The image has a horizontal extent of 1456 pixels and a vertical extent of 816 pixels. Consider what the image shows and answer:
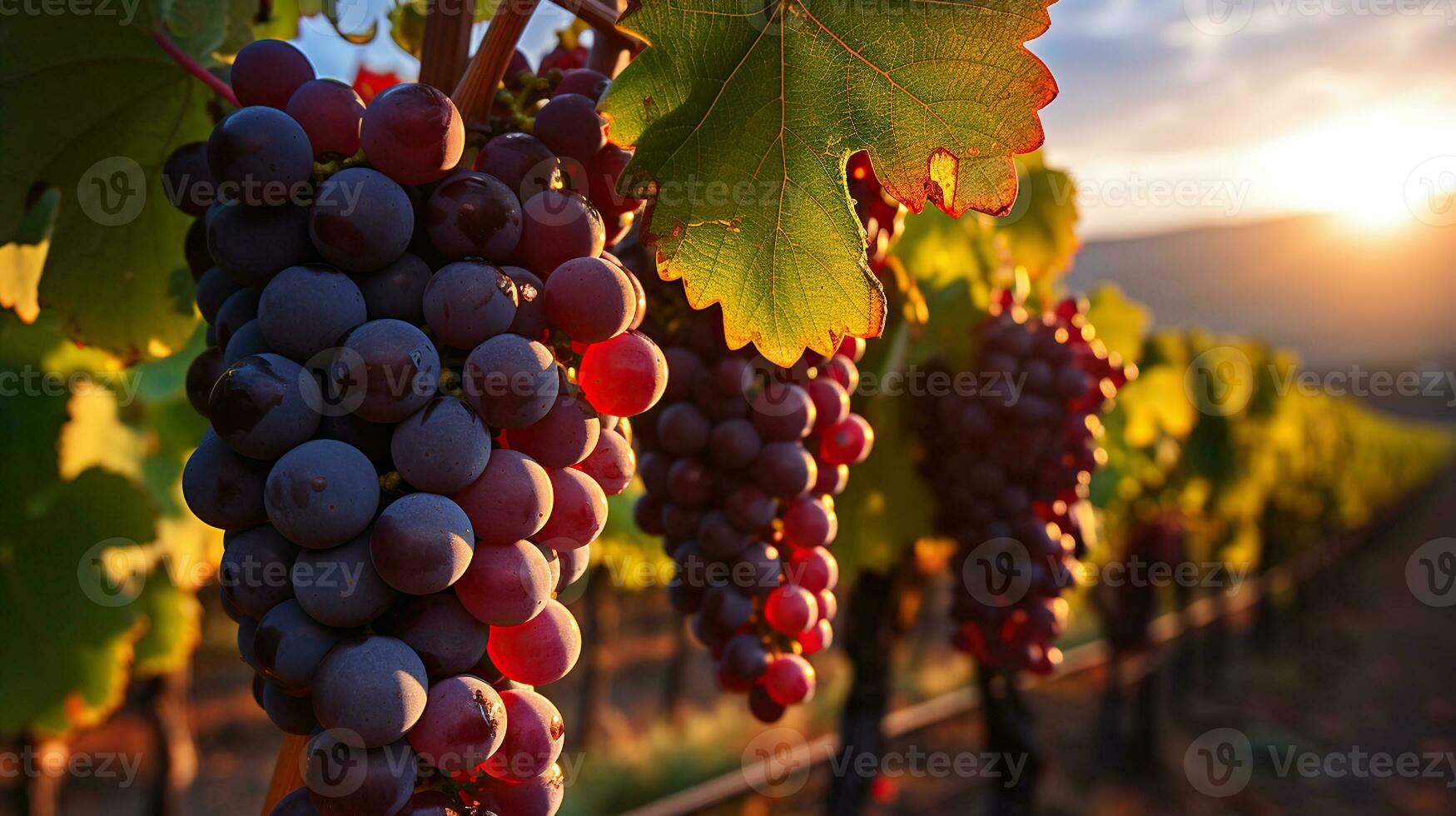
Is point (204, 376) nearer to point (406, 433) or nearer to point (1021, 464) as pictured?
point (406, 433)

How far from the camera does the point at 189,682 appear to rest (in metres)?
11.7

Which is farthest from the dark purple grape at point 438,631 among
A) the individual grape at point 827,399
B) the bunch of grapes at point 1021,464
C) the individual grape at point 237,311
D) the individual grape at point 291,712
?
the bunch of grapes at point 1021,464

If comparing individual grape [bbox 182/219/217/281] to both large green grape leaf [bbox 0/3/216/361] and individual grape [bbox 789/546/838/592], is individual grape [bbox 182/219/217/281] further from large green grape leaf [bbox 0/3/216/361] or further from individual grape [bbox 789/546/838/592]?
individual grape [bbox 789/546/838/592]

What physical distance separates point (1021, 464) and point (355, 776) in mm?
1855

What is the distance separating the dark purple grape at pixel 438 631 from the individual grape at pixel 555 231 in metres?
0.31

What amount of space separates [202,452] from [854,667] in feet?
9.90

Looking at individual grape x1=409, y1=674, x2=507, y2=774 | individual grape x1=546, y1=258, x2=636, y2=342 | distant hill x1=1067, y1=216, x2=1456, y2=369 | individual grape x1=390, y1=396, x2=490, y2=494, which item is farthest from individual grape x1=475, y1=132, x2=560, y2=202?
distant hill x1=1067, y1=216, x2=1456, y2=369

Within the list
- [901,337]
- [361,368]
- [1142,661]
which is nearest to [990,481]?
[901,337]

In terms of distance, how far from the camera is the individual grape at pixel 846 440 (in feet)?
4.36

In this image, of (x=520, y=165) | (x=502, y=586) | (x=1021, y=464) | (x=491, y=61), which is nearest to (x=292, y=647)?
(x=502, y=586)

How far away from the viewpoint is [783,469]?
122 cm

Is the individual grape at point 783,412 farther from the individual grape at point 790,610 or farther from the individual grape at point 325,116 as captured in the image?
the individual grape at point 325,116

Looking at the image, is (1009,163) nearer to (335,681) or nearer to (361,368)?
(361,368)

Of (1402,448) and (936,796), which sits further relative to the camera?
(1402,448)
